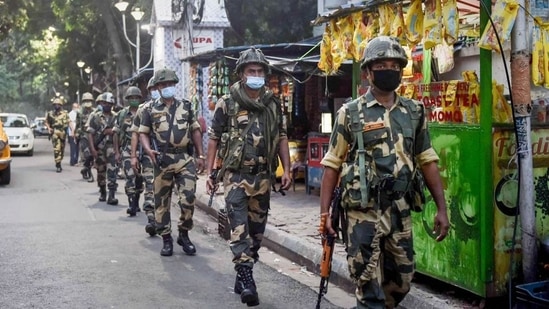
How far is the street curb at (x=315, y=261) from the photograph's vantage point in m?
5.16

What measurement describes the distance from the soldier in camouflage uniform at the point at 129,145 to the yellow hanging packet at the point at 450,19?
607 centimetres

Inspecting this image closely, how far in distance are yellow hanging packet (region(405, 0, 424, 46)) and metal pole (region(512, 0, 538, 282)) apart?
0.74 metres

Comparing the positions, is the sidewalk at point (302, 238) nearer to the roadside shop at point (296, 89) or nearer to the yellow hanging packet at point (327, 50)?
the roadside shop at point (296, 89)

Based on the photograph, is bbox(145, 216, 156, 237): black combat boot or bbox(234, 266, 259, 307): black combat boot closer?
bbox(234, 266, 259, 307): black combat boot

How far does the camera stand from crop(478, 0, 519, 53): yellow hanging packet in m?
4.52

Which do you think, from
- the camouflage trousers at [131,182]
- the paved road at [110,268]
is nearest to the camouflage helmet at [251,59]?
the paved road at [110,268]

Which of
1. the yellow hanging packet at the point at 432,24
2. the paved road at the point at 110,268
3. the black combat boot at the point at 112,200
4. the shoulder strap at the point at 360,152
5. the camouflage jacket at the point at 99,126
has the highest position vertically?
the yellow hanging packet at the point at 432,24

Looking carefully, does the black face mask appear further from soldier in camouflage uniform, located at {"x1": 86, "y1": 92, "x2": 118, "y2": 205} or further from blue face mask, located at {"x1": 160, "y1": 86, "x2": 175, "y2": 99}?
soldier in camouflage uniform, located at {"x1": 86, "y1": 92, "x2": 118, "y2": 205}

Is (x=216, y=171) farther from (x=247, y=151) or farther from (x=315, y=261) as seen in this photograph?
(x=315, y=261)

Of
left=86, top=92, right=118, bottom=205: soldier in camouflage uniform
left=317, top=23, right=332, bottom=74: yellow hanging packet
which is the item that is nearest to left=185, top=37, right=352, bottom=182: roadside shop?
left=86, top=92, right=118, bottom=205: soldier in camouflage uniform

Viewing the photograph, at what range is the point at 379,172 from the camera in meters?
3.92

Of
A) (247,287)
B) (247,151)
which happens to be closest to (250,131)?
(247,151)

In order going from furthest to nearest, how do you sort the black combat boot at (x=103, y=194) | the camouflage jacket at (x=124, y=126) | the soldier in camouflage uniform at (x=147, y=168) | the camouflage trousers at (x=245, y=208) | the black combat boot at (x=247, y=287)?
the black combat boot at (x=103, y=194), the camouflage jacket at (x=124, y=126), the soldier in camouflage uniform at (x=147, y=168), the camouflage trousers at (x=245, y=208), the black combat boot at (x=247, y=287)

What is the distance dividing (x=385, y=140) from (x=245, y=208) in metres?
2.04
